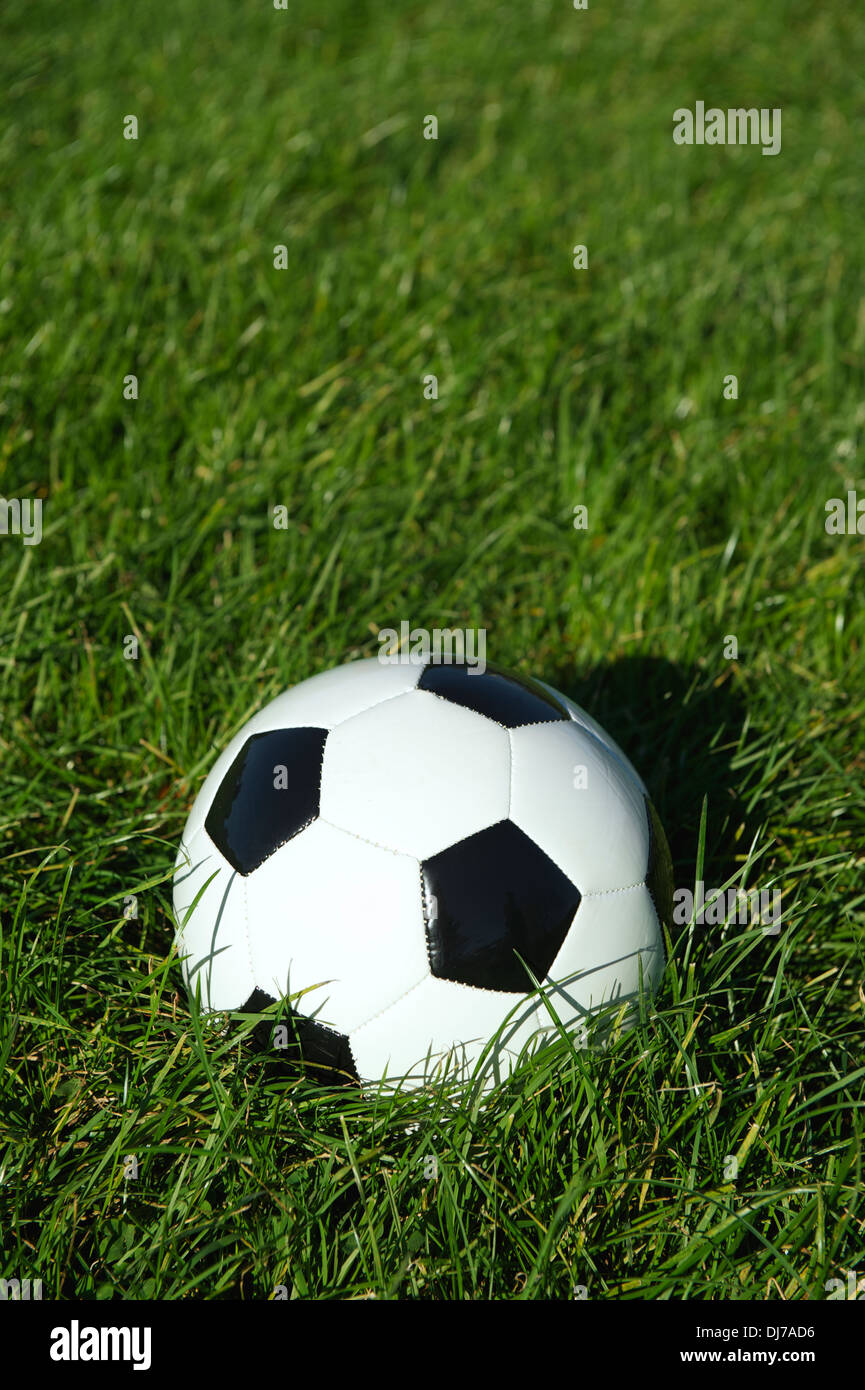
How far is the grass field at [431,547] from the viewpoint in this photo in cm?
225

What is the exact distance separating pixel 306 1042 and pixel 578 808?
740 millimetres

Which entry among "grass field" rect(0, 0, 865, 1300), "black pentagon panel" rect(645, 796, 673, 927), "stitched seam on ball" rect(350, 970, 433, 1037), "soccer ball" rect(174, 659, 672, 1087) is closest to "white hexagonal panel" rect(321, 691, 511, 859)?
"soccer ball" rect(174, 659, 672, 1087)

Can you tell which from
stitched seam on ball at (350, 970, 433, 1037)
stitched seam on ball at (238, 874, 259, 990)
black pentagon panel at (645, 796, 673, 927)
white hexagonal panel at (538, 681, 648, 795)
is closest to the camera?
stitched seam on ball at (350, 970, 433, 1037)

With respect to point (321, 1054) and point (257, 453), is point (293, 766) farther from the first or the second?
point (257, 453)

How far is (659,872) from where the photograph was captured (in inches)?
97.3

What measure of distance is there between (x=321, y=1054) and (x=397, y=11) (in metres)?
6.96

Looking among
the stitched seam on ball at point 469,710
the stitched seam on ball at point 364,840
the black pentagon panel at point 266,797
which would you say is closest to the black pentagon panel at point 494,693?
→ the stitched seam on ball at point 469,710

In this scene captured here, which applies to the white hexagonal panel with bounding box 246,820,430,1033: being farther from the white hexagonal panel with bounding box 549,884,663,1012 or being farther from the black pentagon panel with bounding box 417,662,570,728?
the black pentagon panel with bounding box 417,662,570,728

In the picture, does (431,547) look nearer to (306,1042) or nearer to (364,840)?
(364,840)

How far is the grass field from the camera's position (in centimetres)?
225

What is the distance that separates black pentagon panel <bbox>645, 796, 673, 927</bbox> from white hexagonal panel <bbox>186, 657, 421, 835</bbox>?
2.09ft

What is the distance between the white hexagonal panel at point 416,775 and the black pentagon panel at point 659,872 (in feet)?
1.27

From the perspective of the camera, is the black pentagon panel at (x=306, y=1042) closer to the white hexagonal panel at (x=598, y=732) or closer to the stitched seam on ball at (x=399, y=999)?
Result: the stitched seam on ball at (x=399, y=999)

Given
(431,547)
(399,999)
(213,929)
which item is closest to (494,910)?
(399,999)
